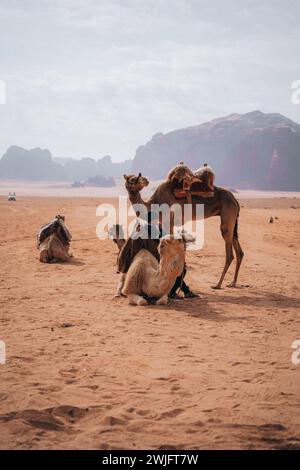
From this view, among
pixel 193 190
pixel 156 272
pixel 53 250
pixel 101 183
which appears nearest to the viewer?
pixel 156 272

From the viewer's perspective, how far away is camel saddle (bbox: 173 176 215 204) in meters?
9.10

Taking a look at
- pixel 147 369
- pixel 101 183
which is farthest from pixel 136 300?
pixel 101 183

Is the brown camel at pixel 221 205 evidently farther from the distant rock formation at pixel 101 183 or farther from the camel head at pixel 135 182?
the distant rock formation at pixel 101 183

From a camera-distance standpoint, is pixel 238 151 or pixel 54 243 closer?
pixel 54 243

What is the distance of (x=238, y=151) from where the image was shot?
146 metres

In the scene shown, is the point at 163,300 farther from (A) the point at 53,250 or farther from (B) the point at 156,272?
(A) the point at 53,250

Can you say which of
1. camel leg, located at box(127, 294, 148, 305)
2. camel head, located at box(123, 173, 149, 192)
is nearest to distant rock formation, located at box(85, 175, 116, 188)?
camel head, located at box(123, 173, 149, 192)

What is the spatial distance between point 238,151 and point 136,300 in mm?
143989

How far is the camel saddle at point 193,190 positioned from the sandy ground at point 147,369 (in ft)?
5.91

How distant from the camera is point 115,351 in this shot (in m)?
5.21

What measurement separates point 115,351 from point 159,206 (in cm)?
429

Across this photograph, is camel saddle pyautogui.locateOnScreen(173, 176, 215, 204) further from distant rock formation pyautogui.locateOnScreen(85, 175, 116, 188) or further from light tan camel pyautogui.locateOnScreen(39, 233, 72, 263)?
distant rock formation pyautogui.locateOnScreen(85, 175, 116, 188)

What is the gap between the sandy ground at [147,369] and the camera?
3471mm

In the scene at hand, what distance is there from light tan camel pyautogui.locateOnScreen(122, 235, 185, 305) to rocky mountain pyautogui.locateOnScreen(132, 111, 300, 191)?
12854 centimetres
